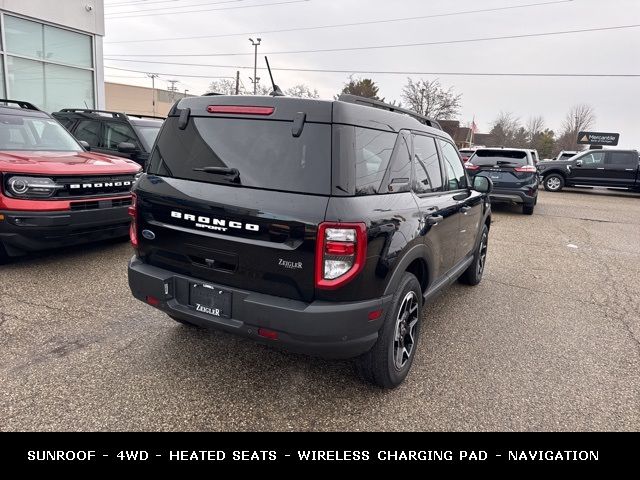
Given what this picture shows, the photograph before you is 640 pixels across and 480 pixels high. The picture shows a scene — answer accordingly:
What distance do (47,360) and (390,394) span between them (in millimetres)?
2435

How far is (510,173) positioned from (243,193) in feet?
33.6

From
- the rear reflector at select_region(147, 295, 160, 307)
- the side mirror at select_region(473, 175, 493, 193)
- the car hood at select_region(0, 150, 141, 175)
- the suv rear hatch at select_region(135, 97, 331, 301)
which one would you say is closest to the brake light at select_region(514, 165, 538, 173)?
the side mirror at select_region(473, 175, 493, 193)

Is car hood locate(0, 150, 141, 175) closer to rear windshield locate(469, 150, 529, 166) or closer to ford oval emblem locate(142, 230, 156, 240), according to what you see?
ford oval emblem locate(142, 230, 156, 240)

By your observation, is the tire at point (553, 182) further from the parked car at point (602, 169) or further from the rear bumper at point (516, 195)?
the rear bumper at point (516, 195)

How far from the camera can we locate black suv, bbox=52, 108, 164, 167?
7375 mm

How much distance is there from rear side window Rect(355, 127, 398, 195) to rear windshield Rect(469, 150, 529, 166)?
9.35 meters

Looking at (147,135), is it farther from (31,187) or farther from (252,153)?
(252,153)

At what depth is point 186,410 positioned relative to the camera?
2.62 metres

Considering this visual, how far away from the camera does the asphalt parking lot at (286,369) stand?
2615 mm

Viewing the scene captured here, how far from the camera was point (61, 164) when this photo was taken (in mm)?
4973

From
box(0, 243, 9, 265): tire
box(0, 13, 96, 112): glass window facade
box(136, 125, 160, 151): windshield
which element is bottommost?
box(0, 243, 9, 265): tire
